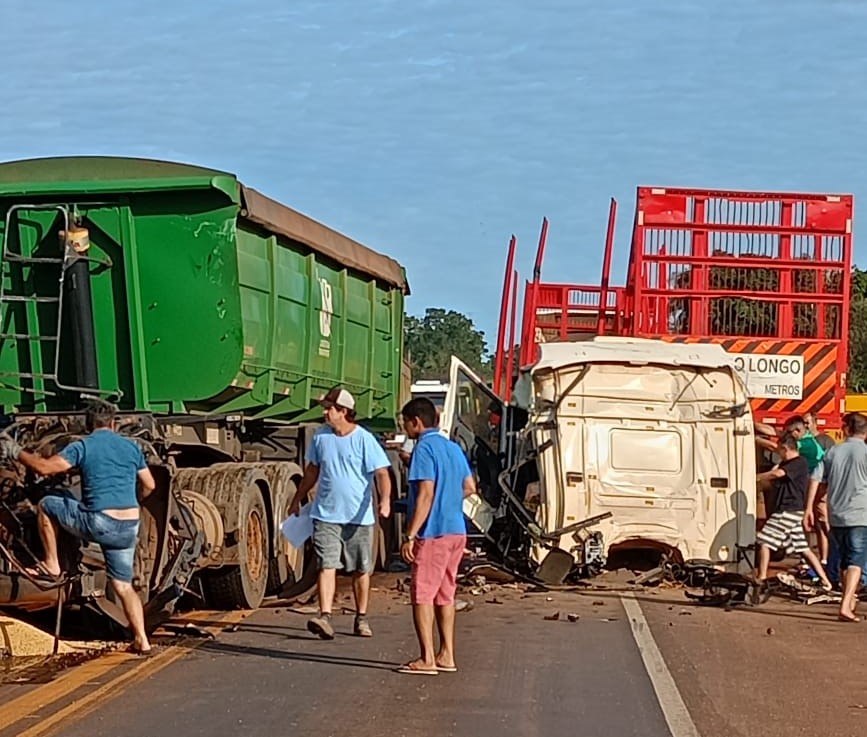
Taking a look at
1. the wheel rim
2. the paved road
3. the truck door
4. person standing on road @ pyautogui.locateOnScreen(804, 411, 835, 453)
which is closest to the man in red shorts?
the paved road

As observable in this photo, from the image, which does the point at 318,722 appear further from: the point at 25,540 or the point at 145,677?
the point at 25,540

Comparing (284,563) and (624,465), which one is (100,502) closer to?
(284,563)

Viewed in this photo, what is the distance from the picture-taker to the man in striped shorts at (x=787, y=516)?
1399 centimetres

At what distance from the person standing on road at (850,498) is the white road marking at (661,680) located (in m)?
1.74

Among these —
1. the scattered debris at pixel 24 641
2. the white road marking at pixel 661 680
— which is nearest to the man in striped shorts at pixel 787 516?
the white road marking at pixel 661 680

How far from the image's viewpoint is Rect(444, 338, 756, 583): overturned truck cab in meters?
14.1

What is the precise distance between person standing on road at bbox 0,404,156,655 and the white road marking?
326 cm

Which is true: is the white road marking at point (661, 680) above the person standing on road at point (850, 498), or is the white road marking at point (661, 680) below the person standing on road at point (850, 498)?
below

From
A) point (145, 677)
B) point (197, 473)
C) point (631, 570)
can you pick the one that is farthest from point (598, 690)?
point (631, 570)

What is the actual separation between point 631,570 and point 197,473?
4371 millimetres

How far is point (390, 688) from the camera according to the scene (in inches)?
352

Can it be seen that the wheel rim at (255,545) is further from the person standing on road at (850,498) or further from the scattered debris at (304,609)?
the person standing on road at (850,498)

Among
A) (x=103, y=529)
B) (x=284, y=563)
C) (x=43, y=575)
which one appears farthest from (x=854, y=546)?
(x=43, y=575)

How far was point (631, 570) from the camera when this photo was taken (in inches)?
577
